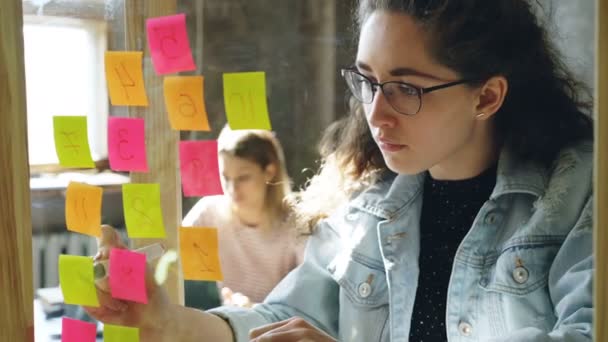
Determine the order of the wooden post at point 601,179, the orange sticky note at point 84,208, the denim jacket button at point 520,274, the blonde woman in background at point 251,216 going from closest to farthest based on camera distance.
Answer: the wooden post at point 601,179 → the denim jacket button at point 520,274 → the blonde woman in background at point 251,216 → the orange sticky note at point 84,208

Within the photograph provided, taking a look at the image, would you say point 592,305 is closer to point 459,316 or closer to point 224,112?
point 459,316

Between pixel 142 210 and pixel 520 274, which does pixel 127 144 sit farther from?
pixel 520 274

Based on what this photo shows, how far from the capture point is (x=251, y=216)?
0.81 m

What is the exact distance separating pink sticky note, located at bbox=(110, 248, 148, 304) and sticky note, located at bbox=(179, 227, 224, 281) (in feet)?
0.20

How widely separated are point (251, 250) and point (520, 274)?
11.3 inches

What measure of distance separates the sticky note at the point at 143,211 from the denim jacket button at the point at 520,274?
0.40m

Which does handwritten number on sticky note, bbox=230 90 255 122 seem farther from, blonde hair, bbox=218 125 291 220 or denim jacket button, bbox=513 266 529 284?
denim jacket button, bbox=513 266 529 284

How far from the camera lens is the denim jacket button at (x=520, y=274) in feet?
2.30

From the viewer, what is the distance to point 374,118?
75 cm

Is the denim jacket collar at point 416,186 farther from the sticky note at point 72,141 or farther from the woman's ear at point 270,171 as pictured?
the sticky note at point 72,141

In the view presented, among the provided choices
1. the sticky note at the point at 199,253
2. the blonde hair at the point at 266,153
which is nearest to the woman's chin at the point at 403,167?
the blonde hair at the point at 266,153

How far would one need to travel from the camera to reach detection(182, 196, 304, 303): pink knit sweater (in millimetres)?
817

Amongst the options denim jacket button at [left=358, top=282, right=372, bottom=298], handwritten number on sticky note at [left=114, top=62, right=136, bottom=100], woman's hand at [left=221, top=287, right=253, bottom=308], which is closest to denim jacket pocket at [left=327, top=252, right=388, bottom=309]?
denim jacket button at [left=358, top=282, right=372, bottom=298]

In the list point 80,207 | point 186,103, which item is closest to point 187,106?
point 186,103
